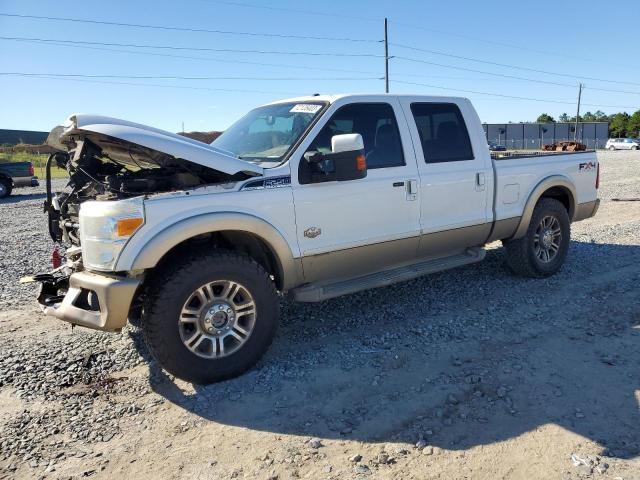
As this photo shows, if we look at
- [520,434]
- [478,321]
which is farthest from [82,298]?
[478,321]

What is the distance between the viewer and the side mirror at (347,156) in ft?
13.3

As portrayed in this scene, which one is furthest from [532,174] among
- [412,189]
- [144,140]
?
[144,140]

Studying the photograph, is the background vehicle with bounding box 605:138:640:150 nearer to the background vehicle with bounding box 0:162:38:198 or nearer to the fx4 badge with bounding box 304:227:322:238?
the background vehicle with bounding box 0:162:38:198

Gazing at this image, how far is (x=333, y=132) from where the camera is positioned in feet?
15.1

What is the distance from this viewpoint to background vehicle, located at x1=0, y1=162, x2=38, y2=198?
18891mm

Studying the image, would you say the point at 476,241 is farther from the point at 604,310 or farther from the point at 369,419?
the point at 369,419

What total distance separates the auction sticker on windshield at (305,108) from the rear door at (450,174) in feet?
2.98

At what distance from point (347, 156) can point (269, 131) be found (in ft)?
3.53

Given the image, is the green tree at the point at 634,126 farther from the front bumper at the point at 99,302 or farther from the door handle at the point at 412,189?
the front bumper at the point at 99,302

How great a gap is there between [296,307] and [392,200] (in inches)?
60.4

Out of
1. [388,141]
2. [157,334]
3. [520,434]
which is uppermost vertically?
[388,141]

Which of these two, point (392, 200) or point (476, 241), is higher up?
point (392, 200)

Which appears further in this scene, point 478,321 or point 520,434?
point 478,321

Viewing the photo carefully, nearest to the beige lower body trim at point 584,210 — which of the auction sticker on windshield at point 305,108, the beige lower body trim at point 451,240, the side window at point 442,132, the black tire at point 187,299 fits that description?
the beige lower body trim at point 451,240
